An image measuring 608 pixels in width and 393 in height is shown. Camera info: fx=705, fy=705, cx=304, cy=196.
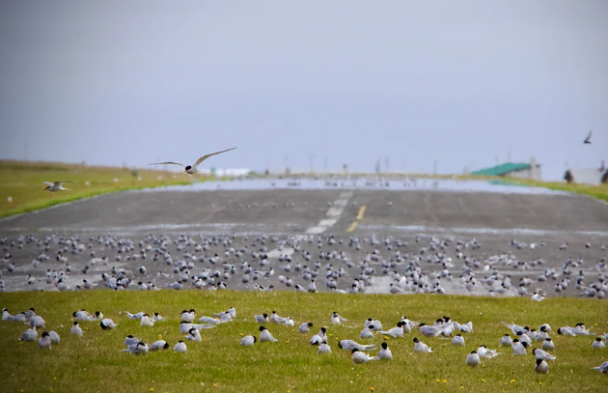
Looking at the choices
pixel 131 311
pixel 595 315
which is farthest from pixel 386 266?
pixel 131 311

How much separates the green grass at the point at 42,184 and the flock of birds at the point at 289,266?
879 cm

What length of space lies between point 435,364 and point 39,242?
3567 cm

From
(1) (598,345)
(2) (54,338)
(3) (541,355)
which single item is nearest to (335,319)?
(3) (541,355)

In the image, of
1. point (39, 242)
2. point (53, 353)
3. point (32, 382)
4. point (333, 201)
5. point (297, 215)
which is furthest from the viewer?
point (333, 201)

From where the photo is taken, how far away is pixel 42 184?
6122 cm

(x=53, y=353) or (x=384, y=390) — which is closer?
(x=384, y=390)

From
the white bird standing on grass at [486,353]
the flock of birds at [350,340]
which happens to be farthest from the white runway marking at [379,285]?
the white bird standing on grass at [486,353]

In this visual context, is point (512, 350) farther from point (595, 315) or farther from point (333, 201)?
point (333, 201)

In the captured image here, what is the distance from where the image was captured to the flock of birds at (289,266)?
112ft

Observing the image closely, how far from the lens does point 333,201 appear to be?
7281 centimetres

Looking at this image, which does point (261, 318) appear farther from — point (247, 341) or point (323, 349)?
point (323, 349)

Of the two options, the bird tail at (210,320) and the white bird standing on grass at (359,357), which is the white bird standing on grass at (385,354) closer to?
the white bird standing on grass at (359,357)

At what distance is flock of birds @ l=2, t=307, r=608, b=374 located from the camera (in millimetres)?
19031

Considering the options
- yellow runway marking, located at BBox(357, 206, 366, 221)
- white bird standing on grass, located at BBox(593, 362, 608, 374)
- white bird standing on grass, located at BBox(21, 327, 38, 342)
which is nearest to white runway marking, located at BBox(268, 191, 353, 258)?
yellow runway marking, located at BBox(357, 206, 366, 221)
